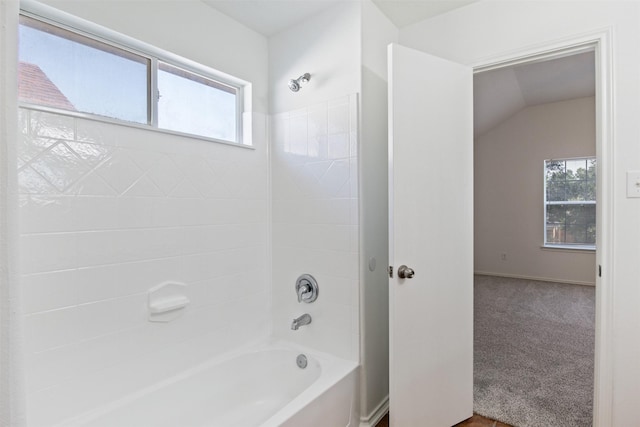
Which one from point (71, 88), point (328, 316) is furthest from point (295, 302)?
point (71, 88)

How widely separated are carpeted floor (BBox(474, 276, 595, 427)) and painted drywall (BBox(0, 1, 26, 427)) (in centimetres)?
231

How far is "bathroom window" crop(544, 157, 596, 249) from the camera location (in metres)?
4.91

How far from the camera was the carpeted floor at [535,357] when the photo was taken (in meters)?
1.95

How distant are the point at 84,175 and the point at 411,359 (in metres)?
1.81

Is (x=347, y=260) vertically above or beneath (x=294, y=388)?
above

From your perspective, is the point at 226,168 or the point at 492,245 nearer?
the point at 226,168

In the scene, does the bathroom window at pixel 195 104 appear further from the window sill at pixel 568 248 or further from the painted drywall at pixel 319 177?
the window sill at pixel 568 248

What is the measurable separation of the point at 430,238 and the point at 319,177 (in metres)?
0.75

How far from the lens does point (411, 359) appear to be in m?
1.69

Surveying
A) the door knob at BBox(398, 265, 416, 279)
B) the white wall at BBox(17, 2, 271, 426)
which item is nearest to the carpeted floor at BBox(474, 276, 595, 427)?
the door knob at BBox(398, 265, 416, 279)

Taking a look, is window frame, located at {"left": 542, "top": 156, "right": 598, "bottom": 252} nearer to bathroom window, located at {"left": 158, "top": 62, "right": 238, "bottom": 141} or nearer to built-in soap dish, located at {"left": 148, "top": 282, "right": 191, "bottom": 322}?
bathroom window, located at {"left": 158, "top": 62, "right": 238, "bottom": 141}

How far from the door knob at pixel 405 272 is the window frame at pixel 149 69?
123 centimetres

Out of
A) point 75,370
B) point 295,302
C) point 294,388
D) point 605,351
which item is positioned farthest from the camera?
point 295,302

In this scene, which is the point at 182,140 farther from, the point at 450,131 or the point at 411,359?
the point at 411,359
